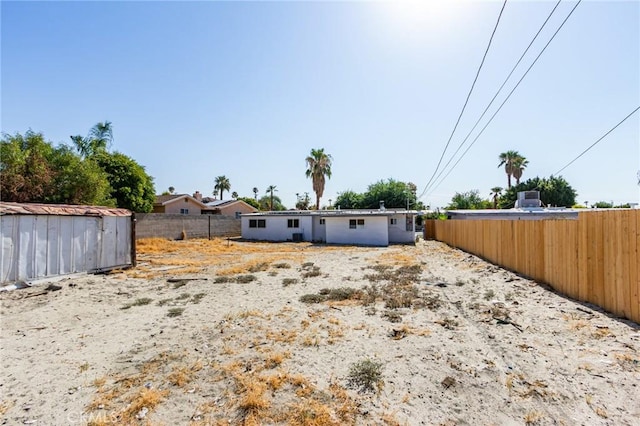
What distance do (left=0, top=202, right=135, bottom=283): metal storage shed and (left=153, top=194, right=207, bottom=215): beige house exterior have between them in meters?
20.1

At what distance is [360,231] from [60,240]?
16.5 meters

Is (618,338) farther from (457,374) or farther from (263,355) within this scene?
(263,355)

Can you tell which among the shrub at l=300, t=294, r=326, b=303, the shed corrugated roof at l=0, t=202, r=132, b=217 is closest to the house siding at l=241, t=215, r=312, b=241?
the shed corrugated roof at l=0, t=202, r=132, b=217

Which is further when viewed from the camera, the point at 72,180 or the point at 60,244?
the point at 72,180

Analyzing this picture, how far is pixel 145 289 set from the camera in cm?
795

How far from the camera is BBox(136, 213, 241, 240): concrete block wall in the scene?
19.5m

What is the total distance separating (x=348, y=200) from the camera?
3706 centimetres

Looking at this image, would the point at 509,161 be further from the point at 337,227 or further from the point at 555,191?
the point at 337,227

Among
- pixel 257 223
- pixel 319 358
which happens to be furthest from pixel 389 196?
pixel 319 358

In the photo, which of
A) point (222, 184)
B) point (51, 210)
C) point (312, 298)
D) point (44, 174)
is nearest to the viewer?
point (312, 298)

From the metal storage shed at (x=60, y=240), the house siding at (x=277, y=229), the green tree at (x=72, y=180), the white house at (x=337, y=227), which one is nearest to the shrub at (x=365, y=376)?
the metal storage shed at (x=60, y=240)

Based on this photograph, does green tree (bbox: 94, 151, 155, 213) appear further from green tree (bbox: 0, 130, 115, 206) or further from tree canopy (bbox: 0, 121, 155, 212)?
green tree (bbox: 0, 130, 115, 206)

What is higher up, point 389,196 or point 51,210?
point 389,196

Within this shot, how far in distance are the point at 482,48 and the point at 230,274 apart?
9.45m
